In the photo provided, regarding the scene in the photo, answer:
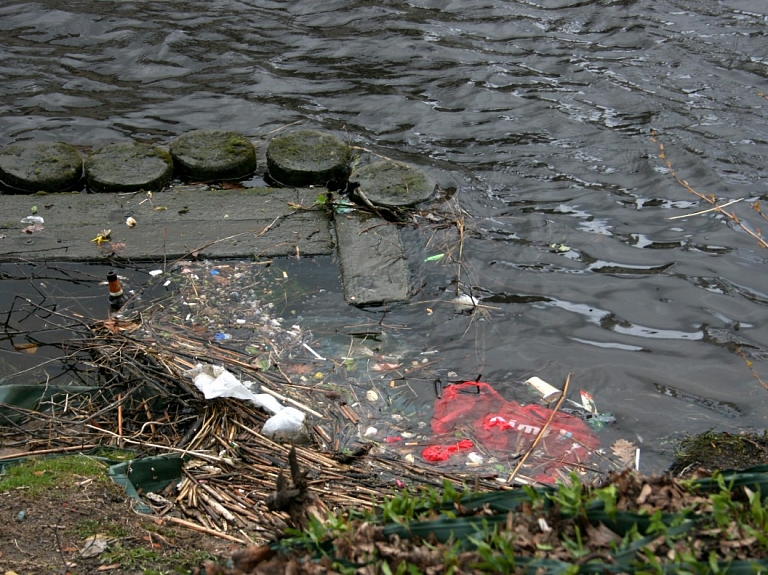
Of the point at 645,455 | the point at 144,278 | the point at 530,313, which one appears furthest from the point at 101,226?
the point at 645,455

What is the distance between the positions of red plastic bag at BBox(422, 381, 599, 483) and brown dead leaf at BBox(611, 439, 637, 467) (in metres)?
0.12

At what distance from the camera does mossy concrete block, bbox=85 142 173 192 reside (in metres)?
6.66

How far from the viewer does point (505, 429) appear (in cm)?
445

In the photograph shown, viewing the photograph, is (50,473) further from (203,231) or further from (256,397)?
(203,231)

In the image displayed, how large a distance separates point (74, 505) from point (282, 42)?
7720mm

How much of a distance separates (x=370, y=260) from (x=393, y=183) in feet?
3.39

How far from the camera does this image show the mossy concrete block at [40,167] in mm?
6746

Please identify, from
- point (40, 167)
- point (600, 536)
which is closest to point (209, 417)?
point (600, 536)

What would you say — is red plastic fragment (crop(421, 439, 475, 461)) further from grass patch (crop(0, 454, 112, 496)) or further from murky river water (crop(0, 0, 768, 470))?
grass patch (crop(0, 454, 112, 496))

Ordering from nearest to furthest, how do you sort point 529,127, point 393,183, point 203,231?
1. point 203,231
2. point 393,183
3. point 529,127

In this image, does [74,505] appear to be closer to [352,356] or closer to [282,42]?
[352,356]

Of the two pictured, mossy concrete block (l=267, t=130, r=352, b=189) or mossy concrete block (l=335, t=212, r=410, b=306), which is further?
mossy concrete block (l=267, t=130, r=352, b=189)

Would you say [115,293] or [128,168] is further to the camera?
[128,168]

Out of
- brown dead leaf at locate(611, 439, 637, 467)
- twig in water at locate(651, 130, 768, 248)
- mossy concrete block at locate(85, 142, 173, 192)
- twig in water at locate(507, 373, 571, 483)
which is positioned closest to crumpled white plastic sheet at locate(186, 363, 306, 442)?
twig in water at locate(507, 373, 571, 483)
